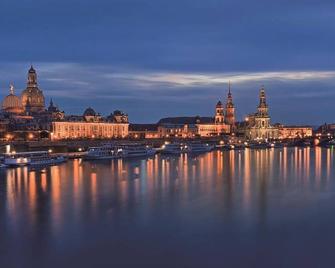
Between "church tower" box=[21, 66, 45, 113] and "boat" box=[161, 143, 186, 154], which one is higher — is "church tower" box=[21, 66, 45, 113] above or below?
above

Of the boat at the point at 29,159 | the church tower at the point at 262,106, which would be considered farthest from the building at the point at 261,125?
the boat at the point at 29,159

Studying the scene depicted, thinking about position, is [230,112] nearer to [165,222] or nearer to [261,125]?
[261,125]

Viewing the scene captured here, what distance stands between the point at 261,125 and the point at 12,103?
58.9 metres

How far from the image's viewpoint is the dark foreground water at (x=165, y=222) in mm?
13961

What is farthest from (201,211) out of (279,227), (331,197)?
(331,197)

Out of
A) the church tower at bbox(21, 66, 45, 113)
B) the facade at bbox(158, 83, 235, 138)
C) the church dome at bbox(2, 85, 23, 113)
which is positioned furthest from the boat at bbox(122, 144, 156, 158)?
the facade at bbox(158, 83, 235, 138)

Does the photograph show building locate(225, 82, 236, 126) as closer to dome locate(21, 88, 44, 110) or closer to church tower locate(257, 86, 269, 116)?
church tower locate(257, 86, 269, 116)

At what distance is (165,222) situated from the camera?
18.1 metres

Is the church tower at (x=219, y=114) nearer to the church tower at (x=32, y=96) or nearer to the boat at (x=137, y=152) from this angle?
the church tower at (x=32, y=96)

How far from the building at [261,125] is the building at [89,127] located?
3805cm

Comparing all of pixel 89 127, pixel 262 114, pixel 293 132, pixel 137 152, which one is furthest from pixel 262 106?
pixel 137 152

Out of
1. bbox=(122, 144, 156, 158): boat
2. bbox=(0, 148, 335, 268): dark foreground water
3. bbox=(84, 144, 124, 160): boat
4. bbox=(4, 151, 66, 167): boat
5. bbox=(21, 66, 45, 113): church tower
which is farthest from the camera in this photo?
bbox=(21, 66, 45, 113): church tower

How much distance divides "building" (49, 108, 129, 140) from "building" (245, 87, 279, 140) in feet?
125

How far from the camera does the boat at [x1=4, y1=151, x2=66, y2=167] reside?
3884 centimetres
